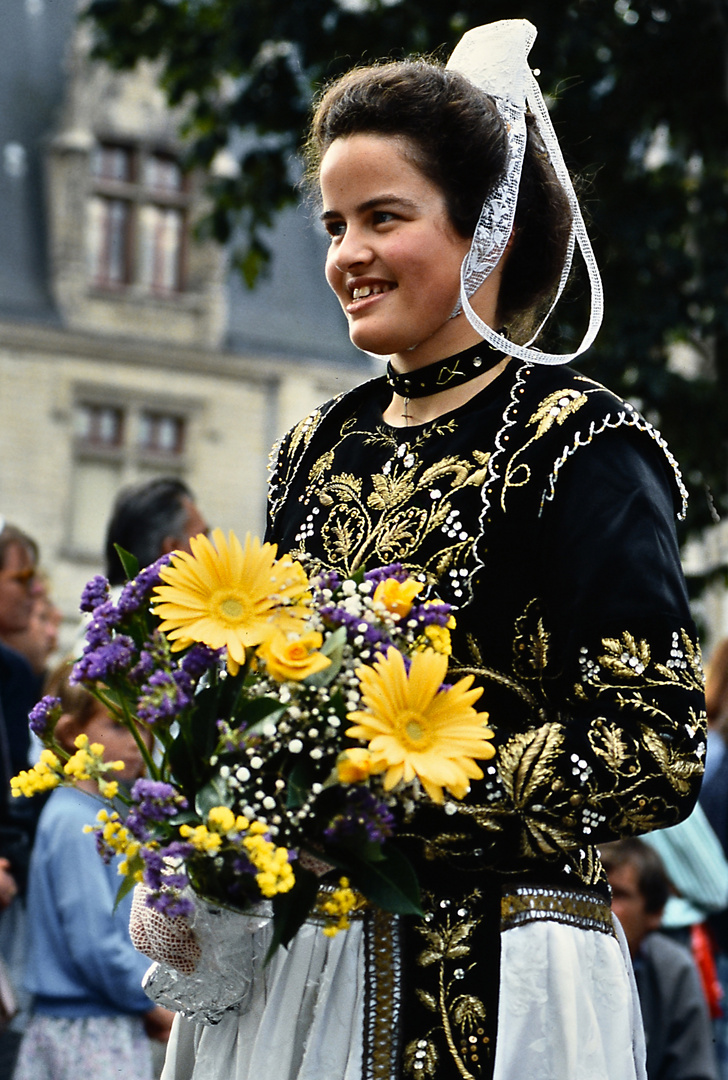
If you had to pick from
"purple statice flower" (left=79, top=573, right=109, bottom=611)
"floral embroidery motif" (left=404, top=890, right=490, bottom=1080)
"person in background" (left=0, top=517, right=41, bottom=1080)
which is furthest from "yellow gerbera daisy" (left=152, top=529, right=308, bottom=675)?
"person in background" (left=0, top=517, right=41, bottom=1080)

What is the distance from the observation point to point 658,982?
5086 mm

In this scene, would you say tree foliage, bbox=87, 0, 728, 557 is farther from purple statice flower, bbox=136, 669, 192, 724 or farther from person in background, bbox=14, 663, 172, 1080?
purple statice flower, bbox=136, 669, 192, 724

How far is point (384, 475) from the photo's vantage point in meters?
2.28

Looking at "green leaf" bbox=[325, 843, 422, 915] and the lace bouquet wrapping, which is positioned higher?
the lace bouquet wrapping

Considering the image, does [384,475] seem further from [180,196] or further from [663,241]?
[180,196]

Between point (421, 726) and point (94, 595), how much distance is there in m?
0.49

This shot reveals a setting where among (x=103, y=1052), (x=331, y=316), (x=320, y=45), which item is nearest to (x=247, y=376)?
(x=331, y=316)

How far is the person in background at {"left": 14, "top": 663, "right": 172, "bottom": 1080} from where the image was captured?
161 inches

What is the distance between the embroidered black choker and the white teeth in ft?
0.50

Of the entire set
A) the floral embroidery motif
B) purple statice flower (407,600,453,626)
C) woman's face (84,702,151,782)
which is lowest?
the floral embroidery motif

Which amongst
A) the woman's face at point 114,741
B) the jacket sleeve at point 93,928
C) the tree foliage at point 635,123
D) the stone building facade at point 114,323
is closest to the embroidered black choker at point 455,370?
the woman's face at point 114,741

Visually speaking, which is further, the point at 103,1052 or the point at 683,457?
the point at 683,457

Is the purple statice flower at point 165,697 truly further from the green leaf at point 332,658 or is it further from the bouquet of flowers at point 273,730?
the green leaf at point 332,658

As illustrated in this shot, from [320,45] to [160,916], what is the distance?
7.03 metres
